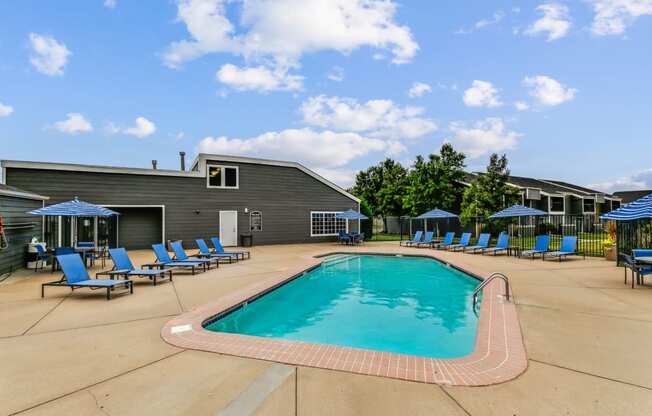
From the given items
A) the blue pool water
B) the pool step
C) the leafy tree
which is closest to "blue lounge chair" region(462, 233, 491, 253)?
the blue pool water

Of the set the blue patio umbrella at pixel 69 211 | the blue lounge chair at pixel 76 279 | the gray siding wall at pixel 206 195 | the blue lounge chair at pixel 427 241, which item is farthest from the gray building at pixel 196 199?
the blue lounge chair at pixel 76 279

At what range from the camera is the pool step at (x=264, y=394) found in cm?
278

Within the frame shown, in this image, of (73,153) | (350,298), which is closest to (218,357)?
(350,298)

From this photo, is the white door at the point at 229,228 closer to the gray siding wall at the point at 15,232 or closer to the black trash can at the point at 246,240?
the black trash can at the point at 246,240

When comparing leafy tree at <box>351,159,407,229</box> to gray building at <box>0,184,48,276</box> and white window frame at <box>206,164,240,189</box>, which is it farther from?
gray building at <box>0,184,48,276</box>

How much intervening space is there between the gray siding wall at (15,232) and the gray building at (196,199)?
9.79 ft

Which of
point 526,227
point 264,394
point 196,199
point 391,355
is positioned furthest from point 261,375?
point 526,227

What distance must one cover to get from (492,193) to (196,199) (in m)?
17.1

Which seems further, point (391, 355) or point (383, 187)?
point (383, 187)

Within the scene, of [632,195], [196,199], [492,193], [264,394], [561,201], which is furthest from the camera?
[632,195]

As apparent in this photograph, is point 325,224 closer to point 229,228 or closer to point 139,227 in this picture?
point 229,228

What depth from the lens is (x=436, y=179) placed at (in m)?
24.0

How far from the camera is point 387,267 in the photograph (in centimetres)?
1288

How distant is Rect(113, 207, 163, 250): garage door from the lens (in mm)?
17625
